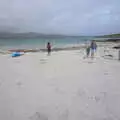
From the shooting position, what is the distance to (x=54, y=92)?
1109 mm

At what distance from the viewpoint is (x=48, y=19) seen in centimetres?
110

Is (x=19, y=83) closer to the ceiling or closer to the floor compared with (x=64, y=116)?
closer to the ceiling

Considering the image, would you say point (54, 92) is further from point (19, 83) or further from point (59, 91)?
point (19, 83)

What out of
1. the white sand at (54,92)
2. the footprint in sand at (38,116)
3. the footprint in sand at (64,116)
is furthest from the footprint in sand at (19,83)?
the footprint in sand at (64,116)

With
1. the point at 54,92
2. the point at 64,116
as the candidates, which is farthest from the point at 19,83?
the point at 64,116

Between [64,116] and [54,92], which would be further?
[54,92]

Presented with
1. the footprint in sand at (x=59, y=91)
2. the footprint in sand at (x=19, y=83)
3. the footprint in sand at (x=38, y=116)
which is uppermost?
the footprint in sand at (x=19, y=83)

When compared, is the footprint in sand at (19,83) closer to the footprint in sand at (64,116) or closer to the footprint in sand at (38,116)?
the footprint in sand at (38,116)

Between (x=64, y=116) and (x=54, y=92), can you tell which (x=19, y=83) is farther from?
(x=64, y=116)

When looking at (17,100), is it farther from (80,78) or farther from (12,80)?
(80,78)

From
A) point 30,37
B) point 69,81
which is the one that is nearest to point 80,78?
point 69,81

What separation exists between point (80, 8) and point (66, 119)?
67cm

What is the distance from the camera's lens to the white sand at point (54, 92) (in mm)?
973

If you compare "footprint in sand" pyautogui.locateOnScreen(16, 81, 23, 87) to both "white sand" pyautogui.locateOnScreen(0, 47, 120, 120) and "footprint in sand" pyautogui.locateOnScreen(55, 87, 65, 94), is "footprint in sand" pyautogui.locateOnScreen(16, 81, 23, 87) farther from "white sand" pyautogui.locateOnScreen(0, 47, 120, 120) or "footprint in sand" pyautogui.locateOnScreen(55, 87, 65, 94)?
"footprint in sand" pyautogui.locateOnScreen(55, 87, 65, 94)
